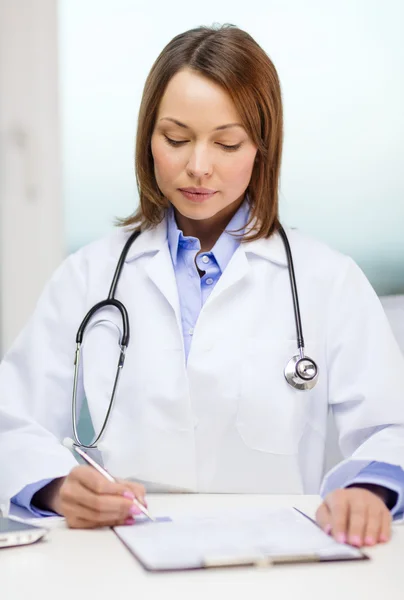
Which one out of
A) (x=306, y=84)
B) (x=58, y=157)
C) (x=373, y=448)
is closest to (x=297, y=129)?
(x=306, y=84)

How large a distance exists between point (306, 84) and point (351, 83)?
12 centimetres

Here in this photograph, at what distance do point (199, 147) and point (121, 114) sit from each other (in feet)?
3.81

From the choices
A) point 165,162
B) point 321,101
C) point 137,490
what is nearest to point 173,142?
point 165,162

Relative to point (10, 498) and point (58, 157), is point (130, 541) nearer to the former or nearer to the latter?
point (10, 498)

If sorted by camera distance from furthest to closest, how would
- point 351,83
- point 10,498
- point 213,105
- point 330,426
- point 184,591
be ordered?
point 351,83, point 330,426, point 213,105, point 10,498, point 184,591

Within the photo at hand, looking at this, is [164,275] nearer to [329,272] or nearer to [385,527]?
[329,272]

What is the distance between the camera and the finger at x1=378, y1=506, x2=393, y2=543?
92 cm

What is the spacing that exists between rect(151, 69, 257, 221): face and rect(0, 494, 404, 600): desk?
1.95 ft

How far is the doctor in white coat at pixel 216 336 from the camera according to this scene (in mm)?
1255

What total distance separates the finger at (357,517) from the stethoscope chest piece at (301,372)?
27 cm

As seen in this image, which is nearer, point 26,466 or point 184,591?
point 184,591

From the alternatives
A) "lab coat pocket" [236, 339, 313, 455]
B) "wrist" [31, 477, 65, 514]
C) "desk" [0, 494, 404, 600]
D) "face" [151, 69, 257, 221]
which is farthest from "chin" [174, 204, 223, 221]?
"desk" [0, 494, 404, 600]

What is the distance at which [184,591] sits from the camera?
74cm

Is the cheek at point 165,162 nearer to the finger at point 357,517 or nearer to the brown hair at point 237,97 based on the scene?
the brown hair at point 237,97
